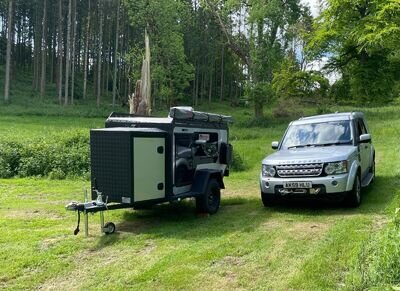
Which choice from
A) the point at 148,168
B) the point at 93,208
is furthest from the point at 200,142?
Answer: the point at 93,208

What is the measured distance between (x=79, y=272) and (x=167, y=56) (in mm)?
37554

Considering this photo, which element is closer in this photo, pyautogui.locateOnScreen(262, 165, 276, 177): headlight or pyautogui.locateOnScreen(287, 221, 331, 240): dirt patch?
pyautogui.locateOnScreen(287, 221, 331, 240): dirt patch

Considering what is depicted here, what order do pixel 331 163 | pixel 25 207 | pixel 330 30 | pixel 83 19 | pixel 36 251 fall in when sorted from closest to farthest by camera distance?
1. pixel 36 251
2. pixel 331 163
3. pixel 25 207
4. pixel 330 30
5. pixel 83 19

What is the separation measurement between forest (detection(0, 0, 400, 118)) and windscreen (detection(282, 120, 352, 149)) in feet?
29.8

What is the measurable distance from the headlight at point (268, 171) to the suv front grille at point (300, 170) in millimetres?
145

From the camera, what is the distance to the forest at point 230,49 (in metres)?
24.3

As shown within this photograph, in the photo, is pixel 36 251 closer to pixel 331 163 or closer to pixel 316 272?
Answer: pixel 316 272

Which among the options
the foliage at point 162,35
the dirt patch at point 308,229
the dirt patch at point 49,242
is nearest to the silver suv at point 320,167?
the dirt patch at point 308,229

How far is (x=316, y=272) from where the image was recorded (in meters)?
5.28

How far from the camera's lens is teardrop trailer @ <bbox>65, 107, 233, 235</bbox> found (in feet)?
25.0

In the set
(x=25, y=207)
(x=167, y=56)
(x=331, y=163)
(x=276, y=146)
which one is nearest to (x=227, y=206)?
(x=276, y=146)

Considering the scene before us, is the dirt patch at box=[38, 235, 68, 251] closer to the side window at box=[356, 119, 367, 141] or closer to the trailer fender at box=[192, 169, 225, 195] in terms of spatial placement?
the trailer fender at box=[192, 169, 225, 195]

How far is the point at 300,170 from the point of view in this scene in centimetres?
891

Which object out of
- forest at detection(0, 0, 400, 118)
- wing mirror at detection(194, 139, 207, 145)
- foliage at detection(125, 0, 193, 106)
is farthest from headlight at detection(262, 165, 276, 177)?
foliage at detection(125, 0, 193, 106)
